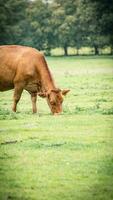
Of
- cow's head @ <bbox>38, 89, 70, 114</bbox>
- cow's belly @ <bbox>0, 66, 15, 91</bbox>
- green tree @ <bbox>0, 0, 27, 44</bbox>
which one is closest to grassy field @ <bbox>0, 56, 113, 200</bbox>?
cow's head @ <bbox>38, 89, 70, 114</bbox>

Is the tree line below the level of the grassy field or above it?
above

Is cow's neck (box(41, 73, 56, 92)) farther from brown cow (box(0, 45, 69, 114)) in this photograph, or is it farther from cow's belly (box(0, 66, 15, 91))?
cow's belly (box(0, 66, 15, 91))

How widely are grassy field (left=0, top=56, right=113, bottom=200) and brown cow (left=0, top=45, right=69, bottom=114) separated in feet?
1.37

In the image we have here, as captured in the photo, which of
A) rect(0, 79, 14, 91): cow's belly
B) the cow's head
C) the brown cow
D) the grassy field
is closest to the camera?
the grassy field

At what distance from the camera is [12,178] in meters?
6.14

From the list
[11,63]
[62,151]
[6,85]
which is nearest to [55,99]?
[11,63]

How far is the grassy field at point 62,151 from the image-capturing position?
5.84 metres

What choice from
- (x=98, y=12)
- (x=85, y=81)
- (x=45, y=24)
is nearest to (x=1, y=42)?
(x=45, y=24)

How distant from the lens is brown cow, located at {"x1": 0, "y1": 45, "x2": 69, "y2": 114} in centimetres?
1062

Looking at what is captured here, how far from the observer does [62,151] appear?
7062 mm

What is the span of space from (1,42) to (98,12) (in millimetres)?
1107

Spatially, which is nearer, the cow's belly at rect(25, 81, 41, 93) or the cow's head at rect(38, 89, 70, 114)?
the cow's head at rect(38, 89, 70, 114)

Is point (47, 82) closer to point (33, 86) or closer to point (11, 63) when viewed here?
point (33, 86)

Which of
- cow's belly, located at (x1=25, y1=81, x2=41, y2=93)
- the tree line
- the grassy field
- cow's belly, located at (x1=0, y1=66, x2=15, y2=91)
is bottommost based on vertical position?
cow's belly, located at (x1=25, y1=81, x2=41, y2=93)
